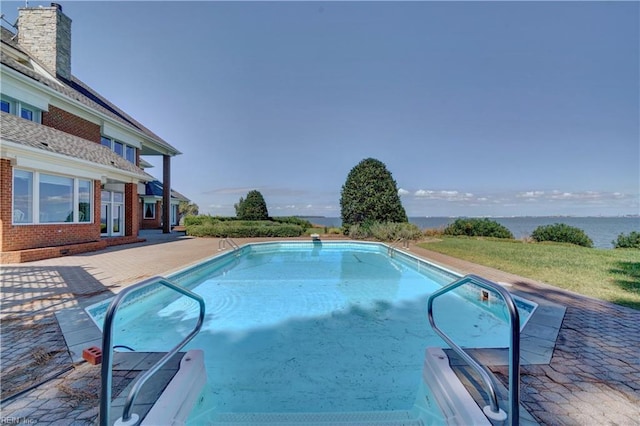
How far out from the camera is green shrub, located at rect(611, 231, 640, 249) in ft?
50.1

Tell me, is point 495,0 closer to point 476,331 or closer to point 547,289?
point 547,289

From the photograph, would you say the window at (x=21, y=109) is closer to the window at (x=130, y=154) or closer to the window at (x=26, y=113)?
the window at (x=26, y=113)

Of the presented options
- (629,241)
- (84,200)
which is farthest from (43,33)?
(629,241)

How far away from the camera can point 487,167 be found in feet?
85.1

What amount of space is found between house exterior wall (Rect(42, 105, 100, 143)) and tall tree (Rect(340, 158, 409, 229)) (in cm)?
1449

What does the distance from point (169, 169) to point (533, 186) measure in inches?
1350

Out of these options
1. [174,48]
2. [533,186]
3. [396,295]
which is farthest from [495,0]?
[533,186]

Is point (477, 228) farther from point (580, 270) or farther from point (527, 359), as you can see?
point (527, 359)

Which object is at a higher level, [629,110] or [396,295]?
[629,110]

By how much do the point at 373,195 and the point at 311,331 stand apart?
46.2ft

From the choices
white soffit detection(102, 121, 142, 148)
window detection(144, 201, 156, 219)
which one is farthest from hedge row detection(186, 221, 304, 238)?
window detection(144, 201, 156, 219)

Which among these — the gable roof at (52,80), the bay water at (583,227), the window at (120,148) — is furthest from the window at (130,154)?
the bay water at (583,227)

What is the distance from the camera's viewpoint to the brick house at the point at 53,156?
359 inches

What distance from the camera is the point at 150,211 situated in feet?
84.3
